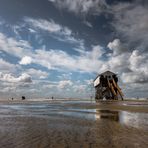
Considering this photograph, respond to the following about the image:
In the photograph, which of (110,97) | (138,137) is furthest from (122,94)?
(138,137)

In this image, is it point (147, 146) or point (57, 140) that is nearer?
point (147, 146)

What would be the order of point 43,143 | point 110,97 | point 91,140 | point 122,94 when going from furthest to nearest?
point 110,97 → point 122,94 → point 91,140 → point 43,143

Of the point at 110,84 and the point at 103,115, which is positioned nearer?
the point at 103,115

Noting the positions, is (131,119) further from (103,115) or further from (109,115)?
(103,115)

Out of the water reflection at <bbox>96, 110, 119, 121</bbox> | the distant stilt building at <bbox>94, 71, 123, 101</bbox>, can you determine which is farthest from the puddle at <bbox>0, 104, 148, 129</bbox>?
the distant stilt building at <bbox>94, 71, 123, 101</bbox>

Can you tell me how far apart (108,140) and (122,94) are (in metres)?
69.0

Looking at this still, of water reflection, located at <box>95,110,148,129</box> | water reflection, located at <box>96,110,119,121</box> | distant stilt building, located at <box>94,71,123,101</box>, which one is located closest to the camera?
water reflection, located at <box>95,110,148,129</box>

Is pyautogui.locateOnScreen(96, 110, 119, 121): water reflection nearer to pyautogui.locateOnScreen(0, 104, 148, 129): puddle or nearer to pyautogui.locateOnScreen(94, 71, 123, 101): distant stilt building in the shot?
pyautogui.locateOnScreen(0, 104, 148, 129): puddle

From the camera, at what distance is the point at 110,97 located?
8300cm

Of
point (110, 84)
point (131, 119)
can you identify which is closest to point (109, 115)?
point (131, 119)

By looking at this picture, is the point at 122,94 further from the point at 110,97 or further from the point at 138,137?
the point at 138,137

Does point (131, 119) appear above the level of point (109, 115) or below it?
below

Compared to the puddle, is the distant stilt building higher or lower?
higher

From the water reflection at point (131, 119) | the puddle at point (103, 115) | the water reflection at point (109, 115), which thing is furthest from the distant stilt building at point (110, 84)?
the water reflection at point (131, 119)
